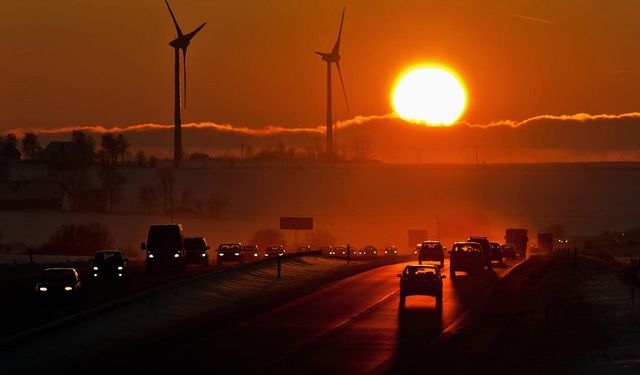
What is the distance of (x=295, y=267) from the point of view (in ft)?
271

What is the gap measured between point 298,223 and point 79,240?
3147 cm

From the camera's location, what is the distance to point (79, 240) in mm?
154750

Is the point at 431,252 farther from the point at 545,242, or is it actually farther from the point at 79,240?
the point at 79,240

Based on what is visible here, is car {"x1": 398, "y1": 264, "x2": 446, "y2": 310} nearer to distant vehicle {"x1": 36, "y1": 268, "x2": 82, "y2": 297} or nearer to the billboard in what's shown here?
distant vehicle {"x1": 36, "y1": 268, "x2": 82, "y2": 297}

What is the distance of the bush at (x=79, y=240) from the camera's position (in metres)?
146

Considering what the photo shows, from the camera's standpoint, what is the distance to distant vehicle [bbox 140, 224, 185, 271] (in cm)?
7431

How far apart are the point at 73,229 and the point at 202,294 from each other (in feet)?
347

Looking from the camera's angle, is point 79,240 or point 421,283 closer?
point 421,283

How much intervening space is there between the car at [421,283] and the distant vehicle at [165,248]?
24922 mm

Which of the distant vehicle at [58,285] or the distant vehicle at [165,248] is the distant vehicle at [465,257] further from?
the distant vehicle at [58,285]

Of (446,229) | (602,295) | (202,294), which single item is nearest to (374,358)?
(202,294)

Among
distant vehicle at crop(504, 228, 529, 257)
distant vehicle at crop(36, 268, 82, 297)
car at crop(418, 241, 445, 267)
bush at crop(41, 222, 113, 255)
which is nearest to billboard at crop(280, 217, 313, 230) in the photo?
bush at crop(41, 222, 113, 255)

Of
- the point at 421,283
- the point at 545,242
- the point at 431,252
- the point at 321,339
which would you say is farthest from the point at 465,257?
the point at 545,242

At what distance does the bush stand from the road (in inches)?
3579
